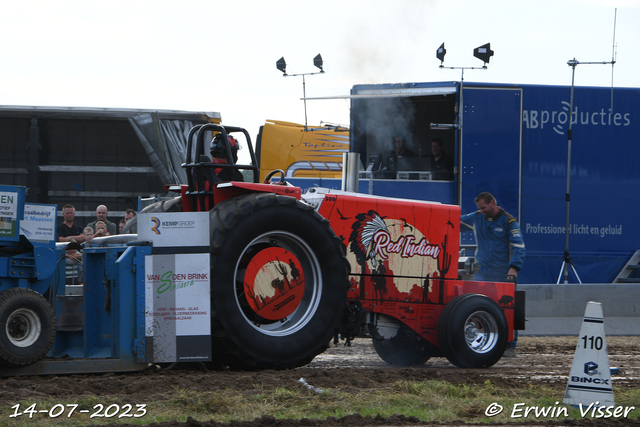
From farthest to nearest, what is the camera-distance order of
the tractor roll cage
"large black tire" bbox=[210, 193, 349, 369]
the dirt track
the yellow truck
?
the yellow truck < the tractor roll cage < "large black tire" bbox=[210, 193, 349, 369] < the dirt track

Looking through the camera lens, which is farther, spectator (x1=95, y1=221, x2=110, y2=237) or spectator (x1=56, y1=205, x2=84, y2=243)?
spectator (x1=56, y1=205, x2=84, y2=243)

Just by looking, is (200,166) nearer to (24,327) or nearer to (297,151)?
(24,327)

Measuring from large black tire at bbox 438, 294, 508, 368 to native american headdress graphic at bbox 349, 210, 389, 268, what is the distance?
866mm

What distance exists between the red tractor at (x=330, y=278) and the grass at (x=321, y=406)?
3.04 feet

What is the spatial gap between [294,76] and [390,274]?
9184 mm

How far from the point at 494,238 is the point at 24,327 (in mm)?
5276

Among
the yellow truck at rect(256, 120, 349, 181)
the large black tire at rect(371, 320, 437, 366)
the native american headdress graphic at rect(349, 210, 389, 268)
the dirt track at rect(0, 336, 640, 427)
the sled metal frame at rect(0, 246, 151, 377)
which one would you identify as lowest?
the large black tire at rect(371, 320, 437, 366)

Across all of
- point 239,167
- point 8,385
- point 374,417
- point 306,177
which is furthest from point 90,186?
point 374,417

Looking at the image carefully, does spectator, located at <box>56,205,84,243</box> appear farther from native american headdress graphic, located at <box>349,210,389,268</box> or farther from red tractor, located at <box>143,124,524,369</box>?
native american headdress graphic, located at <box>349,210,389,268</box>

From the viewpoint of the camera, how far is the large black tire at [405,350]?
7.31 m

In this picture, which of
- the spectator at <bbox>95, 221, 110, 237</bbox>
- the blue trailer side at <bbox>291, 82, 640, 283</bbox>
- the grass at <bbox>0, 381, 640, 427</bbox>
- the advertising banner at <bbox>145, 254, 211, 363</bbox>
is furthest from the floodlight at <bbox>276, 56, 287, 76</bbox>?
the grass at <bbox>0, 381, 640, 427</bbox>

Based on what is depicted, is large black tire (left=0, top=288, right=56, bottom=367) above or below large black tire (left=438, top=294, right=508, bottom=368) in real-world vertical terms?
above

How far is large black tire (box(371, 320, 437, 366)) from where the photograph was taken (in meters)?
7.31

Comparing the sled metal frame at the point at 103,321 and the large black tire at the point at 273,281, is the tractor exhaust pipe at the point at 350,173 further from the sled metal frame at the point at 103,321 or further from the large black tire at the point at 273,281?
the sled metal frame at the point at 103,321
